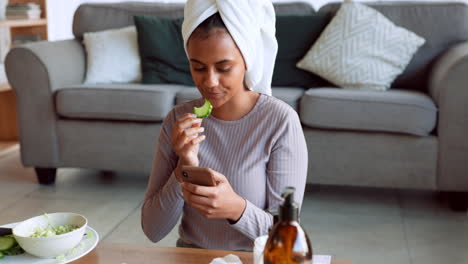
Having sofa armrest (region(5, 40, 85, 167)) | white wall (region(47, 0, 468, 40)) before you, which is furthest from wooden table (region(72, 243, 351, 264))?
white wall (region(47, 0, 468, 40))

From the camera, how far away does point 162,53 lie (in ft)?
11.2

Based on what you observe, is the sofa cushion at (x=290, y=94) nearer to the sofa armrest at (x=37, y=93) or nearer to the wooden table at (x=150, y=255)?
the sofa armrest at (x=37, y=93)

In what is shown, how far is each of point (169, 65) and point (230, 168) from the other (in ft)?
7.03

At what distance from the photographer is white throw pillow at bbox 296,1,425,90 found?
10.3ft

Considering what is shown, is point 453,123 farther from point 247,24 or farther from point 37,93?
point 37,93

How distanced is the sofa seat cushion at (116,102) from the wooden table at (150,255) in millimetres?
1870

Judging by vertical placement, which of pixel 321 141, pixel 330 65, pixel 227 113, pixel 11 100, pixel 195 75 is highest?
pixel 195 75

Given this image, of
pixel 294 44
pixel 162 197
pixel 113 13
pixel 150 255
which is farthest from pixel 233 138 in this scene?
pixel 113 13

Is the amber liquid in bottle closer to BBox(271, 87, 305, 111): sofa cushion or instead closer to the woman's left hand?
the woman's left hand

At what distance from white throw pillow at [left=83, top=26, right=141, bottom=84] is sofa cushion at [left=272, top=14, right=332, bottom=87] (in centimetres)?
82

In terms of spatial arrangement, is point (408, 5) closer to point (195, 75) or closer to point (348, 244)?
point (348, 244)

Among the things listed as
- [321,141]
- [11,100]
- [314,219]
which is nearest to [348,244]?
[314,219]

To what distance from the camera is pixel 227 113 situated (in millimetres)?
1404

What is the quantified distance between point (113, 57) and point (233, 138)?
88.7 inches
